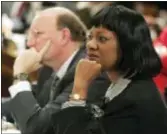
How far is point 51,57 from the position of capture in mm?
1630

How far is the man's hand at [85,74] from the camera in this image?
1.22 metres

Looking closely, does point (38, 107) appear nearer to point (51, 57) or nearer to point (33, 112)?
point (33, 112)

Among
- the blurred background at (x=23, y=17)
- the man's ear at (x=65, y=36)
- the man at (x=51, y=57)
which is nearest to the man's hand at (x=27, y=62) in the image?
the man at (x=51, y=57)

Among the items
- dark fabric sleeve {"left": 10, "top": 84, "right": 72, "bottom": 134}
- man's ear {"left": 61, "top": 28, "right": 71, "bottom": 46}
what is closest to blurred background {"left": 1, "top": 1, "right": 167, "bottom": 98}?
man's ear {"left": 61, "top": 28, "right": 71, "bottom": 46}

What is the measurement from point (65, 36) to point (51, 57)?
0.09m

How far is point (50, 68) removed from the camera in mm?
1797

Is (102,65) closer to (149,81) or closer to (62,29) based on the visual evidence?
(149,81)

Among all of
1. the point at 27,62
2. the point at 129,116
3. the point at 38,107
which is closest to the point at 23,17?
the point at 27,62

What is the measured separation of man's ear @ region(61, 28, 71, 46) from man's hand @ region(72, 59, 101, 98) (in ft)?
1.32

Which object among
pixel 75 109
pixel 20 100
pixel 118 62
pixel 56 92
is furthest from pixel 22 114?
pixel 118 62

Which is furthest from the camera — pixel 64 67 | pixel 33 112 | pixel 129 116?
pixel 64 67

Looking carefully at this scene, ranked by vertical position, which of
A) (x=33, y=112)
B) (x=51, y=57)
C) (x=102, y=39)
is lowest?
(x=33, y=112)

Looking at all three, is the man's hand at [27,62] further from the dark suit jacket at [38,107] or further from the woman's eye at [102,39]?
the woman's eye at [102,39]

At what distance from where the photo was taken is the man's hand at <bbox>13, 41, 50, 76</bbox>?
60.1 inches
